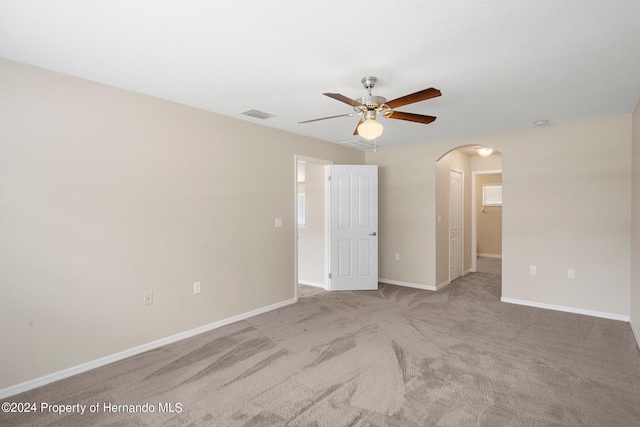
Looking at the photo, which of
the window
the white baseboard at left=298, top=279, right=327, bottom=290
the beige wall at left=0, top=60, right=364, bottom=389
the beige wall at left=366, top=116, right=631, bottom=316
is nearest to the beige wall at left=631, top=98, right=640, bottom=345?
the beige wall at left=366, top=116, right=631, bottom=316

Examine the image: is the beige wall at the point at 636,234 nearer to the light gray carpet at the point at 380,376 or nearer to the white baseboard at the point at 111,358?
the light gray carpet at the point at 380,376

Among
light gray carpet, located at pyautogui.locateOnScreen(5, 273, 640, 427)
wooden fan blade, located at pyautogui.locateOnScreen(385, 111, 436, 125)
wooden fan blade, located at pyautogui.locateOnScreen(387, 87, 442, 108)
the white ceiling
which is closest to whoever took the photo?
the white ceiling

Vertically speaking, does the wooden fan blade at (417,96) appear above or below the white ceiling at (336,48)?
below

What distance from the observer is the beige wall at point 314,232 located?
561cm

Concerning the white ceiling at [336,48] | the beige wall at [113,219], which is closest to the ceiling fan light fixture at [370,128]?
the white ceiling at [336,48]

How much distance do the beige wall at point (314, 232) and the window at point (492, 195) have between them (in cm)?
564

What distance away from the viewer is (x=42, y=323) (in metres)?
2.54

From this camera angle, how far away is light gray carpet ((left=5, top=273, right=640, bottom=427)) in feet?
6.98

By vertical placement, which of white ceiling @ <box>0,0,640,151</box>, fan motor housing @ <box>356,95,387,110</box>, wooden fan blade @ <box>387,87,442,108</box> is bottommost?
wooden fan blade @ <box>387,87,442,108</box>

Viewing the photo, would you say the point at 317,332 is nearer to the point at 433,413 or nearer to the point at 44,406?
the point at 433,413

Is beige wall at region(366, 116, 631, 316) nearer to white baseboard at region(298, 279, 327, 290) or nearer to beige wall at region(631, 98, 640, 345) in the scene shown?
beige wall at region(631, 98, 640, 345)

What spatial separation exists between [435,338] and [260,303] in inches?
83.0

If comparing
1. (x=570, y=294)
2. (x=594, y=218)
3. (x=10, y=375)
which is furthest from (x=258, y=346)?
(x=594, y=218)

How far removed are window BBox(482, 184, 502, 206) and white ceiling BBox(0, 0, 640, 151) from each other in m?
5.71
